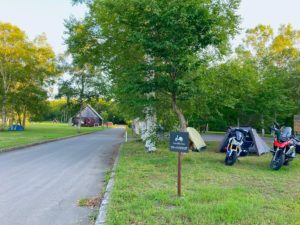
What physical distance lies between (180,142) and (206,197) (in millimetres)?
1032

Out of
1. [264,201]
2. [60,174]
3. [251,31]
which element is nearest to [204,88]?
[60,174]

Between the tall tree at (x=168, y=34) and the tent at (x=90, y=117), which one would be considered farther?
the tent at (x=90, y=117)

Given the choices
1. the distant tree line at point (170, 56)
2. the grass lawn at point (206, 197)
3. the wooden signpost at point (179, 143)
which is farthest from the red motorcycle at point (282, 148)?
the wooden signpost at point (179, 143)

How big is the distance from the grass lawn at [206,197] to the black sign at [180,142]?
820 mm

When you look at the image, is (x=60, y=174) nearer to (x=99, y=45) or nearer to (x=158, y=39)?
(x=158, y=39)

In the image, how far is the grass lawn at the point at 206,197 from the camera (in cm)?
453

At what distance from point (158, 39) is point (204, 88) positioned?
2.39 m

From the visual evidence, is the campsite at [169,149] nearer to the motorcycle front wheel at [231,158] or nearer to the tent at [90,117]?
the motorcycle front wheel at [231,158]

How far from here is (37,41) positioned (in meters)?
35.2

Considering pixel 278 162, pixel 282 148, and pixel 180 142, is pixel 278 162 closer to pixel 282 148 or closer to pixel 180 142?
pixel 282 148

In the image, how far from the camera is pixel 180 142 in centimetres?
587

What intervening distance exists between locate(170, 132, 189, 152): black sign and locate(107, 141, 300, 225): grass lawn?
2.69 feet

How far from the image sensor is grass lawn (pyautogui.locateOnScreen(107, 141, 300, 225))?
4531mm

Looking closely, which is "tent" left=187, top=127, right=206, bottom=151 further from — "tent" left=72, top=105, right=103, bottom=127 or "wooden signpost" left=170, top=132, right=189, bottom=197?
"tent" left=72, top=105, right=103, bottom=127
